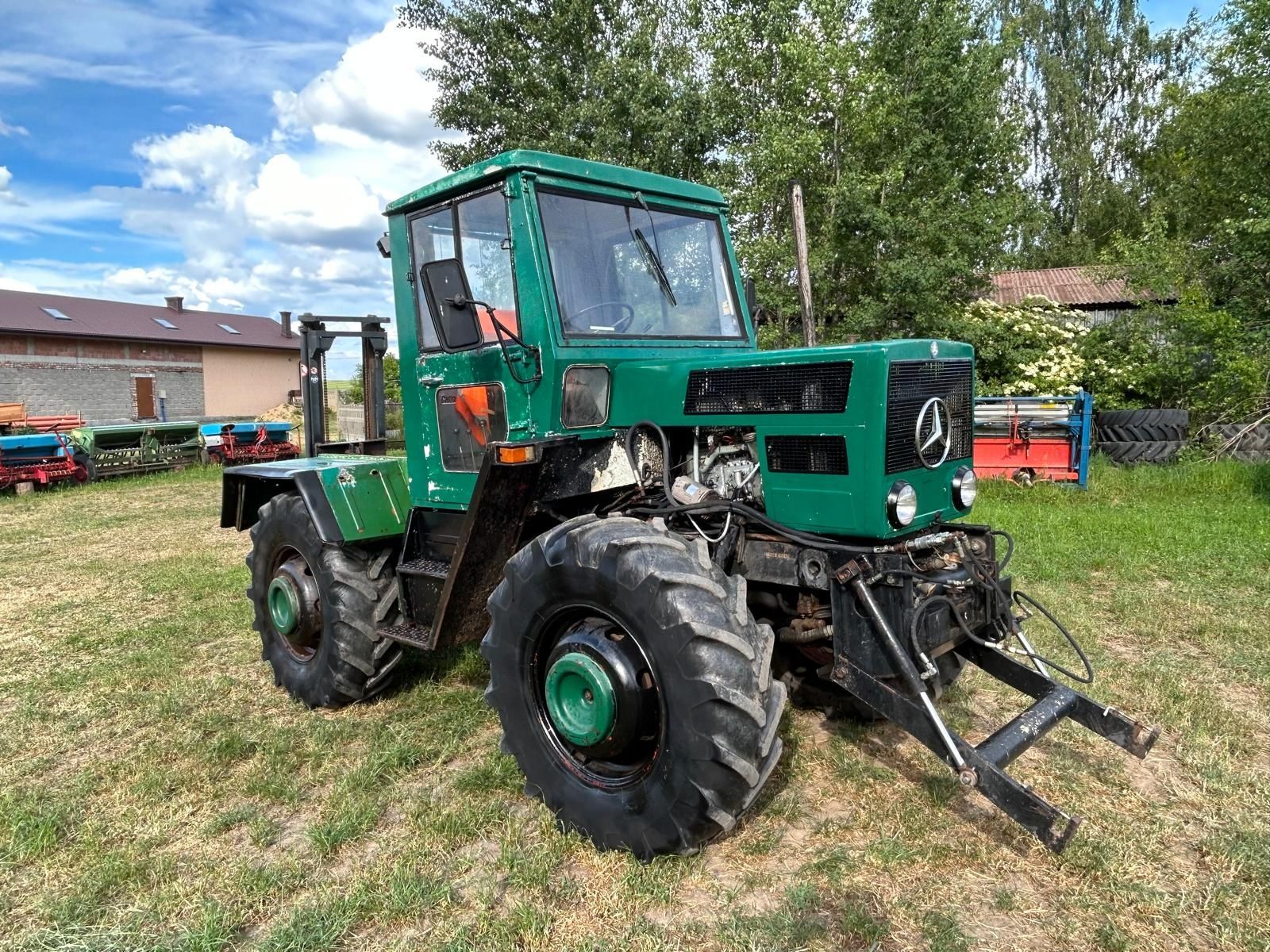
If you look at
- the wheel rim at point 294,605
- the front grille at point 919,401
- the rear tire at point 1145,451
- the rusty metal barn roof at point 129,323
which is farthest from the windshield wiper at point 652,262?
the rusty metal barn roof at point 129,323

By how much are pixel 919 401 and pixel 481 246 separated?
213cm

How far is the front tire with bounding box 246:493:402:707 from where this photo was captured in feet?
14.6

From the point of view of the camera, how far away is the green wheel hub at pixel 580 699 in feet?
10.2

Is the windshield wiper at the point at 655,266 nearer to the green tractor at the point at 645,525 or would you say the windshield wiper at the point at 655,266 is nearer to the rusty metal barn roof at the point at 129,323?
the green tractor at the point at 645,525

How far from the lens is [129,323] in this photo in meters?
29.8

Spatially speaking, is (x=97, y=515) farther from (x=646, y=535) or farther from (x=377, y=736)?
(x=646, y=535)

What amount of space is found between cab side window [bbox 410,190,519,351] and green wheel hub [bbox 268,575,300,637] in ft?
5.47

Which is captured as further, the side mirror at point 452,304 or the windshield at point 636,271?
the windshield at point 636,271

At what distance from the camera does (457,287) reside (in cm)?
348

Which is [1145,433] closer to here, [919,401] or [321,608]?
[919,401]

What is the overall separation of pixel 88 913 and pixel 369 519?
222 cm

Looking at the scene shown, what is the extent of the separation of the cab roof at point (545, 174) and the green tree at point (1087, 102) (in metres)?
28.5

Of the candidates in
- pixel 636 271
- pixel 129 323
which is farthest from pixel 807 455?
pixel 129 323

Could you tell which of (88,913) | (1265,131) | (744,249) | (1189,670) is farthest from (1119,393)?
(88,913)
